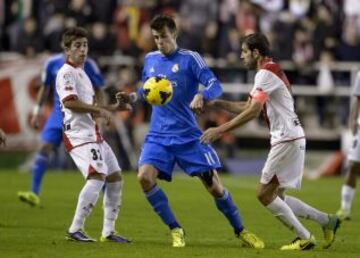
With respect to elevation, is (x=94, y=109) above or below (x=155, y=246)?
above

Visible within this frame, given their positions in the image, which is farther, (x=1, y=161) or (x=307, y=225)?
(x=1, y=161)

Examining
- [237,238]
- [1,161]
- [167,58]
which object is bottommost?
[1,161]

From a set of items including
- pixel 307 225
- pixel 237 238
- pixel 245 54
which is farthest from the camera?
pixel 307 225

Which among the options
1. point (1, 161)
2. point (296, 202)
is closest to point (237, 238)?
point (296, 202)

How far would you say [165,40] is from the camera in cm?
1181

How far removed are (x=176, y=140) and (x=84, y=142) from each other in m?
1.13

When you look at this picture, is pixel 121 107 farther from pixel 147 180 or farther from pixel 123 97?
pixel 147 180

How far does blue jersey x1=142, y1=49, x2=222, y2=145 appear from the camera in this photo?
11.9 meters

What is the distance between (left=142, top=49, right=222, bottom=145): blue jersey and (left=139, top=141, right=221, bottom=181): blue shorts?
77mm

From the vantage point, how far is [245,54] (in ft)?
→ 37.8

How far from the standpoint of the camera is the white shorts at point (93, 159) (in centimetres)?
1207

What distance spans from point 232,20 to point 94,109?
15.1 metres

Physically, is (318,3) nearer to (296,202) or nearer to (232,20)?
(232,20)

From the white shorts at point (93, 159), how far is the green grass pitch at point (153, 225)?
86 cm
